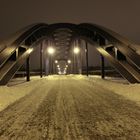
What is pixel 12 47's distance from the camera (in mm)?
15039

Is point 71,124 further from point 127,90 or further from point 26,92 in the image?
point 127,90

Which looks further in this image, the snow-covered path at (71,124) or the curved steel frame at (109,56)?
the curved steel frame at (109,56)

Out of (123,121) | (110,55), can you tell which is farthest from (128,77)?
(123,121)

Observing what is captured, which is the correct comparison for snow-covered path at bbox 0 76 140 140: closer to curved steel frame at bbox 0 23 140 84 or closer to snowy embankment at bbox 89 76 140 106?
snowy embankment at bbox 89 76 140 106

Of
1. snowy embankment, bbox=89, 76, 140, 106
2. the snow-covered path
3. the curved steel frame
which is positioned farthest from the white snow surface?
the snow-covered path

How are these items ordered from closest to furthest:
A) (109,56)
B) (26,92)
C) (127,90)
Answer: (127,90) < (26,92) < (109,56)

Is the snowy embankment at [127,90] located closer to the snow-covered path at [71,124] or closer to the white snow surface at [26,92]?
the white snow surface at [26,92]

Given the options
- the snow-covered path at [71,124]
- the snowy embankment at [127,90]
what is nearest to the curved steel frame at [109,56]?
the snowy embankment at [127,90]

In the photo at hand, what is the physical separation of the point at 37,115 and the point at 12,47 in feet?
34.9

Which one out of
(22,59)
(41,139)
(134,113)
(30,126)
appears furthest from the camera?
(22,59)

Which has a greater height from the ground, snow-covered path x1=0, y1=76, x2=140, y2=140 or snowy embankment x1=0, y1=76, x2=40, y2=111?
snowy embankment x1=0, y1=76, x2=40, y2=111

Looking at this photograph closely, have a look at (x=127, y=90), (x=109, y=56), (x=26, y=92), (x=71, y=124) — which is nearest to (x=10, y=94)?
(x=26, y=92)

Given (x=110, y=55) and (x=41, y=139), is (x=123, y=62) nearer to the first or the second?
(x=110, y=55)

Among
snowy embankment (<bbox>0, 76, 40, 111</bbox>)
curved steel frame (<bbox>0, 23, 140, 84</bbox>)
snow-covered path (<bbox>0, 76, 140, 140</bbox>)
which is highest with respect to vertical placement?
curved steel frame (<bbox>0, 23, 140, 84</bbox>)
